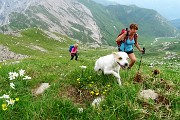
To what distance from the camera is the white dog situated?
10477 millimetres

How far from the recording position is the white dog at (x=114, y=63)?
34.4 ft

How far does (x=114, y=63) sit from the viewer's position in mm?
11164

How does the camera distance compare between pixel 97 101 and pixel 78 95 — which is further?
pixel 78 95

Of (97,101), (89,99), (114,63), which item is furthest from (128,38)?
(97,101)

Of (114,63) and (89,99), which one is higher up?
(114,63)

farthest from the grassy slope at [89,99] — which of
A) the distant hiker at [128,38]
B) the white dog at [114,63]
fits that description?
the distant hiker at [128,38]

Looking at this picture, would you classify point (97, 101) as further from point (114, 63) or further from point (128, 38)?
point (128, 38)

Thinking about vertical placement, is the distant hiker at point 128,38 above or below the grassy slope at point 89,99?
above

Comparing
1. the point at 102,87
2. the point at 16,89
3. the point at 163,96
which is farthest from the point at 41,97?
the point at 163,96

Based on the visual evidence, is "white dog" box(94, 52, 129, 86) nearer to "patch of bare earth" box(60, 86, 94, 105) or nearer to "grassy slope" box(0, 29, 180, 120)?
"grassy slope" box(0, 29, 180, 120)

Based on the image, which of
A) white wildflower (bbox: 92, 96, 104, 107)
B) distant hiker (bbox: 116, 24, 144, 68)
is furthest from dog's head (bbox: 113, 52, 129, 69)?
distant hiker (bbox: 116, 24, 144, 68)

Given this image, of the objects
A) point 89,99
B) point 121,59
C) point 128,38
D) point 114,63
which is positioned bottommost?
point 89,99

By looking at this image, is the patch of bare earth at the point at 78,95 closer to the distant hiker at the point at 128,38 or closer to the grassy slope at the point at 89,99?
the grassy slope at the point at 89,99

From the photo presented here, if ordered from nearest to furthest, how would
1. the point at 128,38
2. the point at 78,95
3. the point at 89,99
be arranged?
the point at 89,99, the point at 78,95, the point at 128,38
